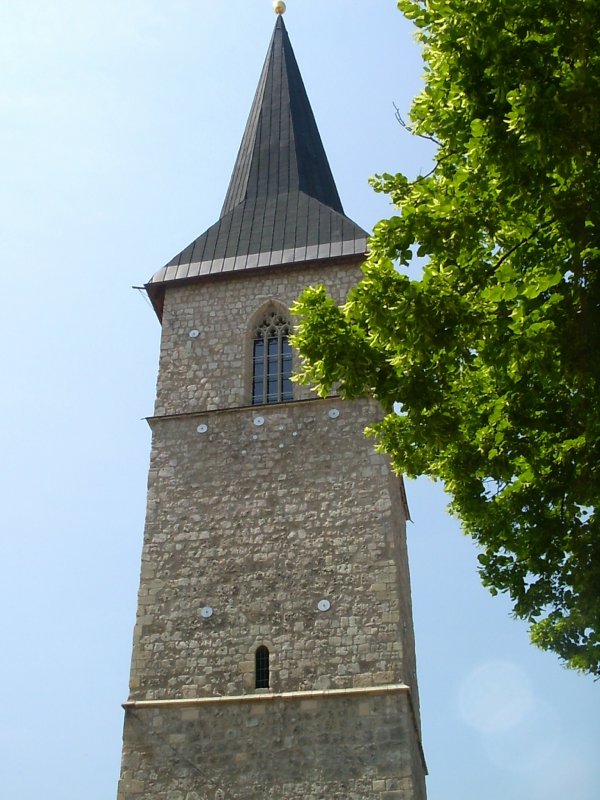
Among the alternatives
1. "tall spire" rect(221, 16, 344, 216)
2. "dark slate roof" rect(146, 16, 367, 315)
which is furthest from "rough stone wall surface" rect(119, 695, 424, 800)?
"tall spire" rect(221, 16, 344, 216)

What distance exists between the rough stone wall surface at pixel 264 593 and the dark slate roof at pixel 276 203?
1.03m

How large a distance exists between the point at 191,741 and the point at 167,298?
294 inches

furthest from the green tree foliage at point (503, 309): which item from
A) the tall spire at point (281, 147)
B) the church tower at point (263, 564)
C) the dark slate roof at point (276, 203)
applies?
the tall spire at point (281, 147)

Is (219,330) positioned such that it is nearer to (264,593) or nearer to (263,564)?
(263,564)

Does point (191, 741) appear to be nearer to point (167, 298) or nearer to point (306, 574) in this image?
point (306, 574)

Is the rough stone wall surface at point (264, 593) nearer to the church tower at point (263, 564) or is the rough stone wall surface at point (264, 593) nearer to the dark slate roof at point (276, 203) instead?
the church tower at point (263, 564)

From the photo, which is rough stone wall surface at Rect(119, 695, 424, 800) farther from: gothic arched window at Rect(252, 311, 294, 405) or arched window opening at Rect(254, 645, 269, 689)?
gothic arched window at Rect(252, 311, 294, 405)

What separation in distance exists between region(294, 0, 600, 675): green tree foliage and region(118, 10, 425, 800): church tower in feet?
16.0

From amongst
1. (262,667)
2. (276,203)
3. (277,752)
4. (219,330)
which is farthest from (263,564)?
(276,203)

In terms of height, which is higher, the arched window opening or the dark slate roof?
the dark slate roof

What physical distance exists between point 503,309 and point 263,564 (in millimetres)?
7472

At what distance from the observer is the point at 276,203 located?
18422 millimetres

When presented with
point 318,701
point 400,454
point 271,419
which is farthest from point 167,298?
point 400,454

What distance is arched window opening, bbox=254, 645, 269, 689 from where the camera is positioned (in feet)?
42.3
